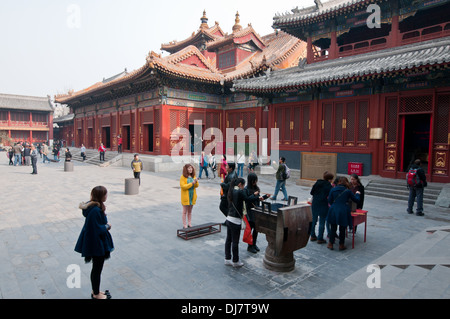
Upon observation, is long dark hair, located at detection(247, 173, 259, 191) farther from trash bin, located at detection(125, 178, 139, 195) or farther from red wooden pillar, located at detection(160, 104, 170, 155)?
red wooden pillar, located at detection(160, 104, 170, 155)

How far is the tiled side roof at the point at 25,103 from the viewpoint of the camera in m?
40.8

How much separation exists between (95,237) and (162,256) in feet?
6.10

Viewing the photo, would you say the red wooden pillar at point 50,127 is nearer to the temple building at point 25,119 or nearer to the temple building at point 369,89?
the temple building at point 25,119

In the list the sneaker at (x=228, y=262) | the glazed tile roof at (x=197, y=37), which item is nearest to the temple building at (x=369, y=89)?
the sneaker at (x=228, y=262)

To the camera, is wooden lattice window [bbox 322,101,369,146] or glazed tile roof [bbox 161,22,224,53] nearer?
wooden lattice window [bbox 322,101,369,146]

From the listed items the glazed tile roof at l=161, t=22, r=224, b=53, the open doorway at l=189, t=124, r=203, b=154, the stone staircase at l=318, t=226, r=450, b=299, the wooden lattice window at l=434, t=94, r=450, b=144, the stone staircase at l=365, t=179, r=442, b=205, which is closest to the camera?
the stone staircase at l=318, t=226, r=450, b=299

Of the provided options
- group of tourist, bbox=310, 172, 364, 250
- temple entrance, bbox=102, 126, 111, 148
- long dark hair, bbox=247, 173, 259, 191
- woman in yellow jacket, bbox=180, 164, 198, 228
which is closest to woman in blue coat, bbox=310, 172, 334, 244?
→ group of tourist, bbox=310, 172, 364, 250

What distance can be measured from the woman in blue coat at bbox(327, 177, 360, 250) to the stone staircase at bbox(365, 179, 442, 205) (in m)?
5.96

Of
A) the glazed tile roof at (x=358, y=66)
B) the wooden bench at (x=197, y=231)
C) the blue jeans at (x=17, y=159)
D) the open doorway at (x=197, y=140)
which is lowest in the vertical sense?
the wooden bench at (x=197, y=231)

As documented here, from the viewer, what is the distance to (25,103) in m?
42.6

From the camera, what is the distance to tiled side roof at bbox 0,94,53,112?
134ft

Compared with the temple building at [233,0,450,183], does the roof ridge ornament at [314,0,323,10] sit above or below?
above

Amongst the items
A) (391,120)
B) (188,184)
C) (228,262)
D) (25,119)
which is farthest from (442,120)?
(25,119)

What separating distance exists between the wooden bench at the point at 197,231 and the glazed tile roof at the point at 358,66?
8320mm
